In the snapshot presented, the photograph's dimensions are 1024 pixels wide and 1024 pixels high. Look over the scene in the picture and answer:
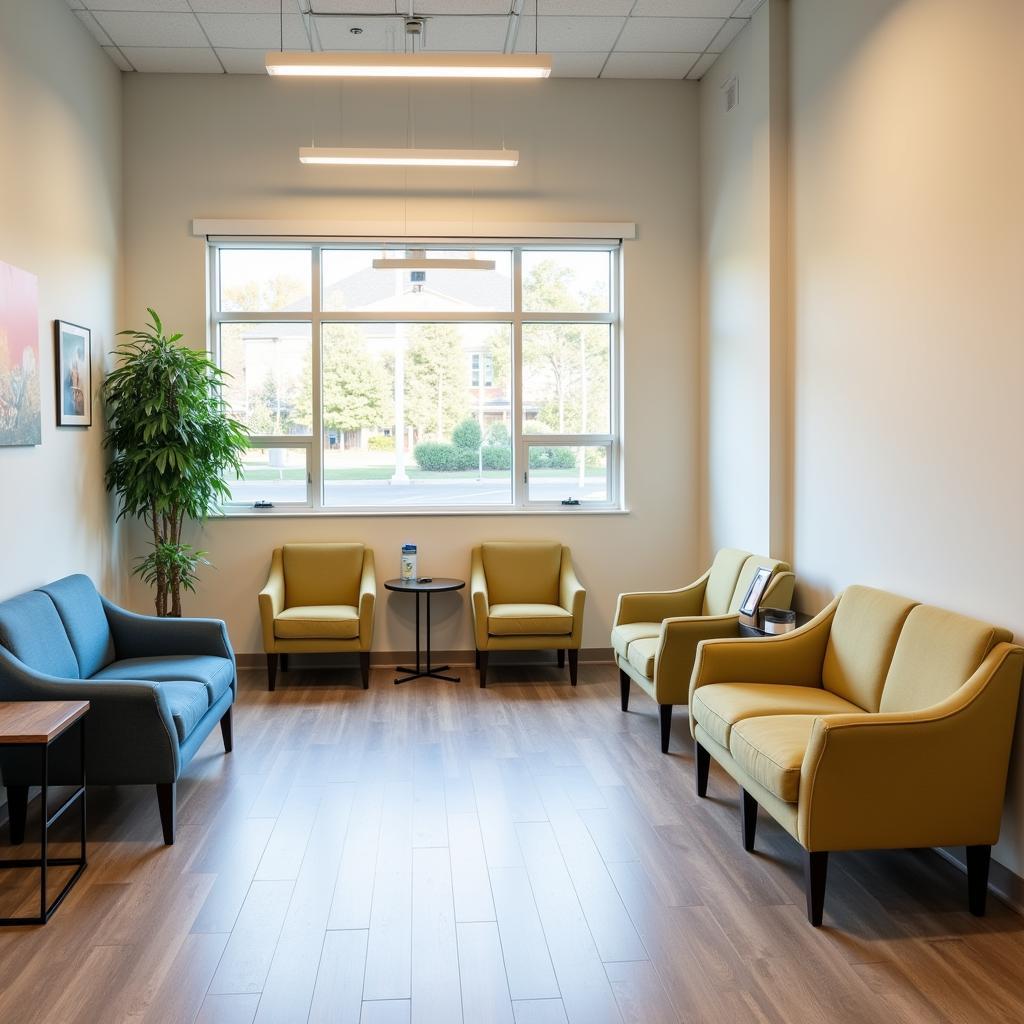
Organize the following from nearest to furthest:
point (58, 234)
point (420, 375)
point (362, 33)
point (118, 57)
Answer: point (58, 234) → point (362, 33) → point (118, 57) → point (420, 375)

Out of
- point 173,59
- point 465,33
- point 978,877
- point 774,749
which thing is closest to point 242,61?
point 173,59

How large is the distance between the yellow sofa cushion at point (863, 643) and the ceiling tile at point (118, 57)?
17.4 ft

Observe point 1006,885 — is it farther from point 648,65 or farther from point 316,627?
point 648,65

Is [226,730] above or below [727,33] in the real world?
below

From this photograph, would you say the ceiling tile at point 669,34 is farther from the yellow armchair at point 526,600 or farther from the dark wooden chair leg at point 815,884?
the dark wooden chair leg at point 815,884

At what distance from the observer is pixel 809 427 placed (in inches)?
195

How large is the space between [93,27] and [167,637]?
358 cm

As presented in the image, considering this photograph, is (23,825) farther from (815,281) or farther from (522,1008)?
(815,281)

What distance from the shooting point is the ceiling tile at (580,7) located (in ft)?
17.2

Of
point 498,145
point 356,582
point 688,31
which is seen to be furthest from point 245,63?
point 356,582

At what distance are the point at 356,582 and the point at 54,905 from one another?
3393 millimetres

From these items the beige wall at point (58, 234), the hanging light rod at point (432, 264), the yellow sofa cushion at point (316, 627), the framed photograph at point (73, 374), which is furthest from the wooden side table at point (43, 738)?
the hanging light rod at point (432, 264)

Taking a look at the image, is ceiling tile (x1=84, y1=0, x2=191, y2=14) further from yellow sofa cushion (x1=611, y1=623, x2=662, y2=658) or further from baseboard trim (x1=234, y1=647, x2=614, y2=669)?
yellow sofa cushion (x1=611, y1=623, x2=662, y2=658)

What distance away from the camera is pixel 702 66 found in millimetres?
6238
